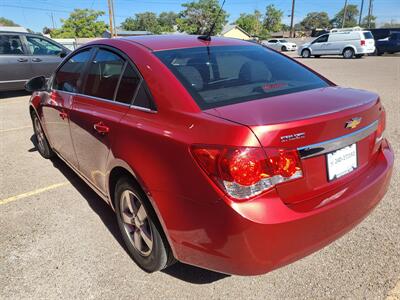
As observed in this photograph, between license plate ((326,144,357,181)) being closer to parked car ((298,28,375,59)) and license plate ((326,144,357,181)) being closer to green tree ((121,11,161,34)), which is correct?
parked car ((298,28,375,59))

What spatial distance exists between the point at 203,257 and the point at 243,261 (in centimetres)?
28

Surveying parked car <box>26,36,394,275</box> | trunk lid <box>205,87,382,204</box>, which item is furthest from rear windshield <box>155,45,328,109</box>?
trunk lid <box>205,87,382,204</box>

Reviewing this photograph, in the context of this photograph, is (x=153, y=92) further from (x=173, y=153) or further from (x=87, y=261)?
(x=87, y=261)

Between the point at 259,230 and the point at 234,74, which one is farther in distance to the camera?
the point at 234,74

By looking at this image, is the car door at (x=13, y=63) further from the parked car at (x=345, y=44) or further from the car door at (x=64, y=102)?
the parked car at (x=345, y=44)

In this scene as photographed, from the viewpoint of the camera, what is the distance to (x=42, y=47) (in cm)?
1144

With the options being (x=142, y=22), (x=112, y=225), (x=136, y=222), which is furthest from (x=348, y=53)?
(x=142, y=22)

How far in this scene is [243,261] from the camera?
198cm

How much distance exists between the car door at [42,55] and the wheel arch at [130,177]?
30.9 ft

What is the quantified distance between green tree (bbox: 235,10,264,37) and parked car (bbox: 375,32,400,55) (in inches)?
2483

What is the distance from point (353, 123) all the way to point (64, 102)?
2.75 meters

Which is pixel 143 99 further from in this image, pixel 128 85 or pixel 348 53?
pixel 348 53

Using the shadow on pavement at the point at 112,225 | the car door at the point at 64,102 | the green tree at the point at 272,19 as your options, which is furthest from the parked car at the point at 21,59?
the green tree at the point at 272,19

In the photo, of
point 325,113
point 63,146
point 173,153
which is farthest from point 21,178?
point 325,113
